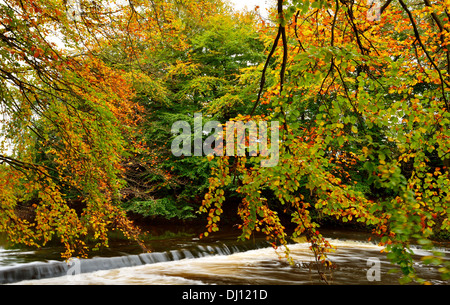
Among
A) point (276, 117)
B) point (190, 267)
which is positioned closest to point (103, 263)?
point (190, 267)

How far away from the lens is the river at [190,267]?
6703mm

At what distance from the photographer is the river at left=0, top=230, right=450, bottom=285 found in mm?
6703

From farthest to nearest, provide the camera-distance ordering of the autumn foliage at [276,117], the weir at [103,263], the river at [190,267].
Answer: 1. the river at [190,267]
2. the weir at [103,263]
3. the autumn foliage at [276,117]

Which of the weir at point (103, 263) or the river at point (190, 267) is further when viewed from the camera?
the river at point (190, 267)

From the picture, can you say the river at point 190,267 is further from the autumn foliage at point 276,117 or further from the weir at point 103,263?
the autumn foliage at point 276,117

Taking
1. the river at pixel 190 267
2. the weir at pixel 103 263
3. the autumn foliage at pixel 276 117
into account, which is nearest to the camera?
the autumn foliage at pixel 276 117

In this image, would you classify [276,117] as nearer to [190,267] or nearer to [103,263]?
[190,267]

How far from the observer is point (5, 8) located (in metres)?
3.46

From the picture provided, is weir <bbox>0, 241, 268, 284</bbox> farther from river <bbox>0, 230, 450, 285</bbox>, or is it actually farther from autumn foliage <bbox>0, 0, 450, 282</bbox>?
autumn foliage <bbox>0, 0, 450, 282</bbox>

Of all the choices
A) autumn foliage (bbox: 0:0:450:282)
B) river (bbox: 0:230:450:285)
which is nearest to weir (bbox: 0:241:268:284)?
river (bbox: 0:230:450:285)

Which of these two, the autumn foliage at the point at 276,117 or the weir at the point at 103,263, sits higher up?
the autumn foliage at the point at 276,117

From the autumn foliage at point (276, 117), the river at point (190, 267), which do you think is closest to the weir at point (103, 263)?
the river at point (190, 267)
